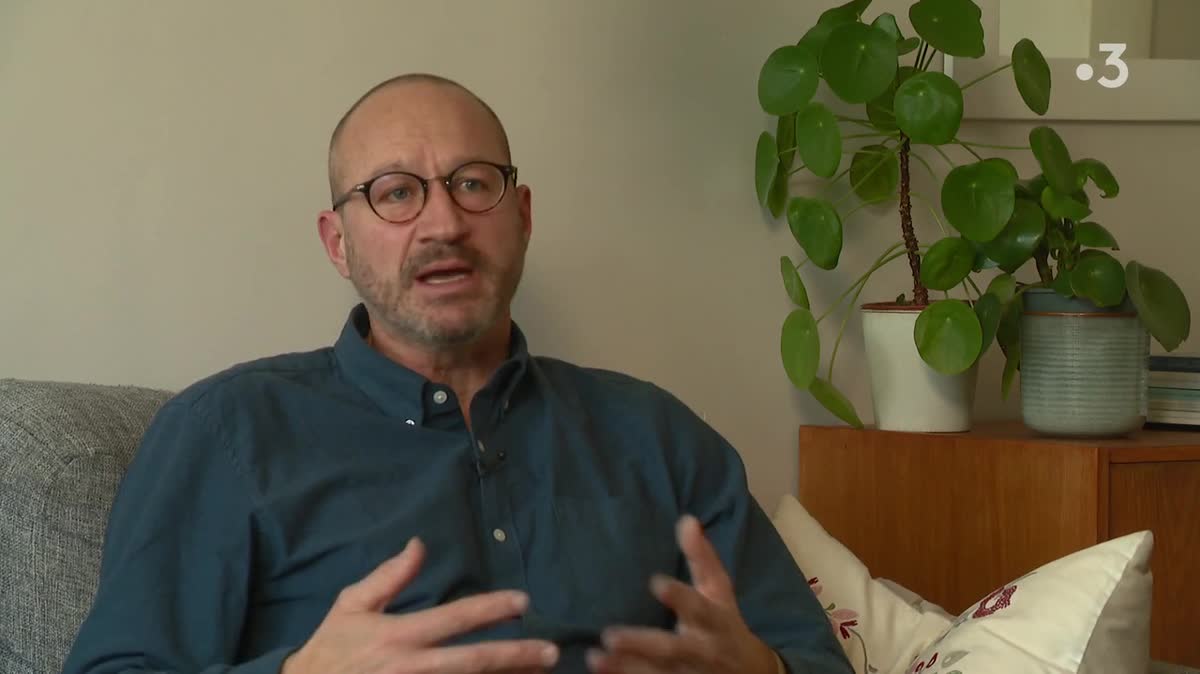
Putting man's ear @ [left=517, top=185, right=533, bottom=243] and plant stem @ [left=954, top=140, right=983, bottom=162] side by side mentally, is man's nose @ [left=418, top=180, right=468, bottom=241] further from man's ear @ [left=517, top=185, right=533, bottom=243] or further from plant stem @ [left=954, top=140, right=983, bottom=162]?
plant stem @ [left=954, top=140, right=983, bottom=162]

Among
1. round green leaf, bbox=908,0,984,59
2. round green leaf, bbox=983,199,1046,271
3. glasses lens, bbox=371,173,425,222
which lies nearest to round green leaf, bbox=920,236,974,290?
round green leaf, bbox=983,199,1046,271

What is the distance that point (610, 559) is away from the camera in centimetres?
144

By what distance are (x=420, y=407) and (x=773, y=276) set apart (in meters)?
0.93

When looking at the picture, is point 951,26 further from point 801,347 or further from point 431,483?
point 431,483

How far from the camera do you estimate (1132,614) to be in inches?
54.1

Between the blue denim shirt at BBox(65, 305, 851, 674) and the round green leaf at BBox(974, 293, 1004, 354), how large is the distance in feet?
1.67

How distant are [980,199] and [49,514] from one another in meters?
1.31

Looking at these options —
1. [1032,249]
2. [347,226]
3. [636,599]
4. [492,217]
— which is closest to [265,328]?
[347,226]

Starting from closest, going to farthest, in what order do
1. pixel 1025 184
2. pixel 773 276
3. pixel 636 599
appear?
pixel 636 599, pixel 1025 184, pixel 773 276

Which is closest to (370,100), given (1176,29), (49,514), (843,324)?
(49,514)

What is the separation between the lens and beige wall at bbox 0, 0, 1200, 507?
1729 mm

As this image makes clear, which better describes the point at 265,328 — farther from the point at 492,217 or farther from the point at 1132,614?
the point at 1132,614

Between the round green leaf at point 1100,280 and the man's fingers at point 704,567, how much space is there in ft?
3.08

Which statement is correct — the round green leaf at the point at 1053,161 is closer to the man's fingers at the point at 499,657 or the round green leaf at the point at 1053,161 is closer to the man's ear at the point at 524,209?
the man's ear at the point at 524,209
